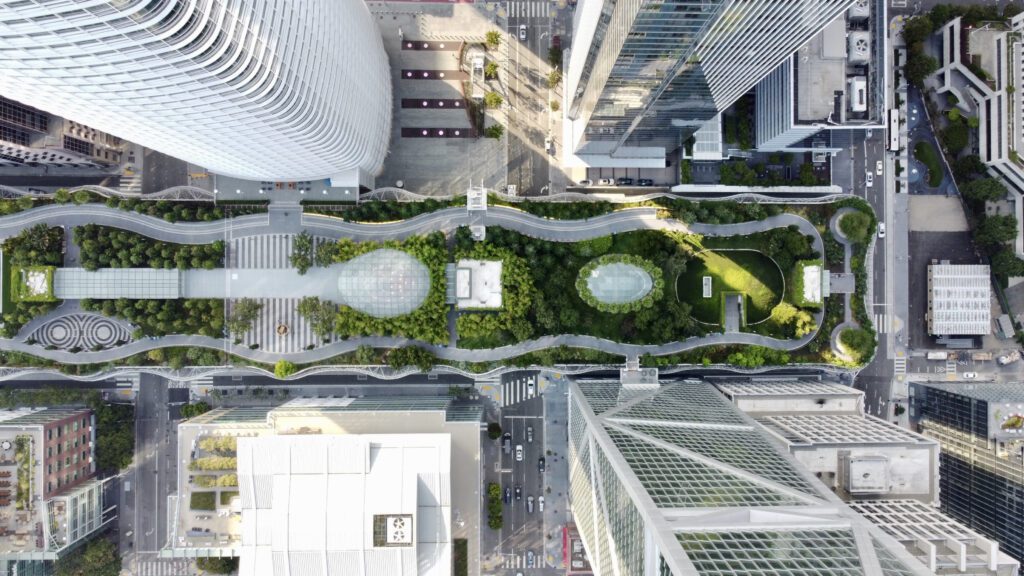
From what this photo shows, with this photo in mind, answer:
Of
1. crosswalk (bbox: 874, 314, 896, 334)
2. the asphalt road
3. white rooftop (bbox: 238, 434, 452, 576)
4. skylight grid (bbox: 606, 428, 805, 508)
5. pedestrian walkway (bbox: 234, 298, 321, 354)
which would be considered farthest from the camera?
crosswalk (bbox: 874, 314, 896, 334)

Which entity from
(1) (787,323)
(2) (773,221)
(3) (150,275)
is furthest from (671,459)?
(3) (150,275)

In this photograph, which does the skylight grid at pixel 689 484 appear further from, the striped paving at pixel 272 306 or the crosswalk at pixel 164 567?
the crosswalk at pixel 164 567

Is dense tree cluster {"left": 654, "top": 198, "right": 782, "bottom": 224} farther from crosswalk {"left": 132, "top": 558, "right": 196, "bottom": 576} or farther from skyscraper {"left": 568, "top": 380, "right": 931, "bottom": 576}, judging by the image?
crosswalk {"left": 132, "top": 558, "right": 196, "bottom": 576}

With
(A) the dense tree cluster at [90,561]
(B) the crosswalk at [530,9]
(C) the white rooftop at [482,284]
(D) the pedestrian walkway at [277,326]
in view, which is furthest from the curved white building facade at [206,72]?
(A) the dense tree cluster at [90,561]

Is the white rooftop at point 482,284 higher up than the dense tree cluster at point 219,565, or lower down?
higher up

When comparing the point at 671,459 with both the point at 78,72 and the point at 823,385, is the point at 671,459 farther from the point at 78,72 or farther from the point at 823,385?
the point at 78,72

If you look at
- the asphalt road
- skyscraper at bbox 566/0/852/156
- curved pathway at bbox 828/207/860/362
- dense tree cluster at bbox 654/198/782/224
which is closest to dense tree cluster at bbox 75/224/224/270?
the asphalt road
